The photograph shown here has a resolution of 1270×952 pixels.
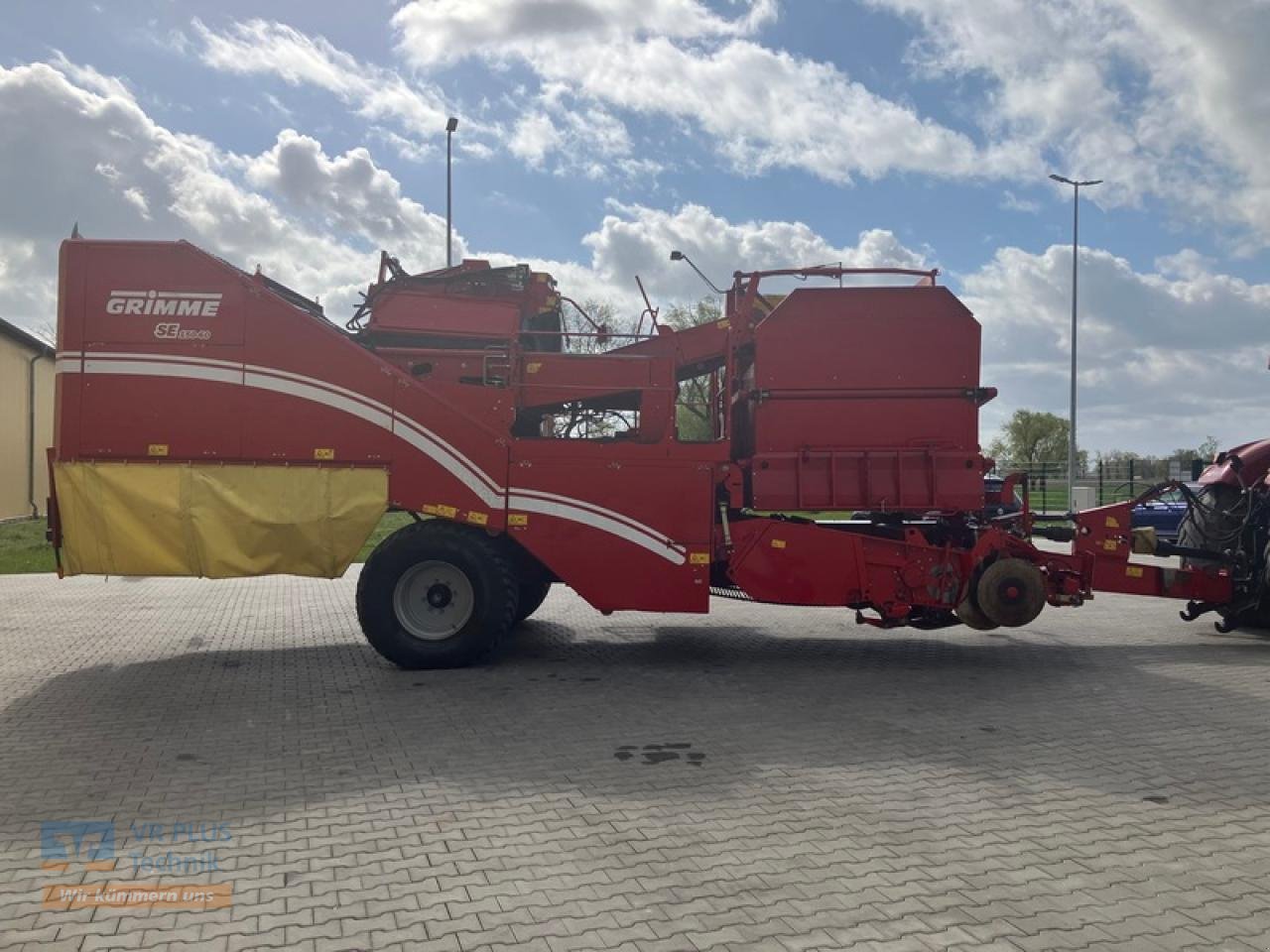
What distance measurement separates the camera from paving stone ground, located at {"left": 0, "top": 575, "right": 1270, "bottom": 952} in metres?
3.54

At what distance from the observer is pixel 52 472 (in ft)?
24.5

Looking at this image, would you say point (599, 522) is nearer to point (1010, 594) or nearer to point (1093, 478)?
point (1010, 594)

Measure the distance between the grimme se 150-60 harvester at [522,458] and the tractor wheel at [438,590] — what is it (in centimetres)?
2

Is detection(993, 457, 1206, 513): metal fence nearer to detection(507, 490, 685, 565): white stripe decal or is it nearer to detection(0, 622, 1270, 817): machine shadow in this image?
detection(0, 622, 1270, 817): machine shadow

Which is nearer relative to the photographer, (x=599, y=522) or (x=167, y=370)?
(x=167, y=370)

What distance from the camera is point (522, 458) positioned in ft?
25.3

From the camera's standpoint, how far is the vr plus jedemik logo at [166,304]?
750 cm

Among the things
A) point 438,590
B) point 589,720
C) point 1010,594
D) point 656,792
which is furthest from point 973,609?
point 438,590

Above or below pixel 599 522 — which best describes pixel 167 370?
above

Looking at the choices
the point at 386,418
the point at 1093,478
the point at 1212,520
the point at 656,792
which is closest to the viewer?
the point at 656,792

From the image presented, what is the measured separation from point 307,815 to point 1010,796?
344 centimetres

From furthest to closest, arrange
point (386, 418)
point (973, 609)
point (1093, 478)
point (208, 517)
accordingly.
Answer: point (1093, 478), point (973, 609), point (386, 418), point (208, 517)

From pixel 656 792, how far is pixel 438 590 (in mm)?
3419

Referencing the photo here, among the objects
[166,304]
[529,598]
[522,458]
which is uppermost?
[166,304]
